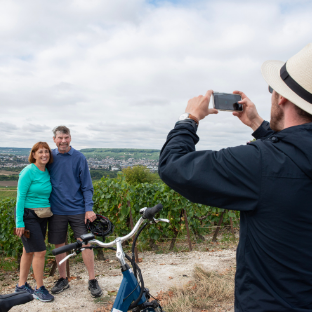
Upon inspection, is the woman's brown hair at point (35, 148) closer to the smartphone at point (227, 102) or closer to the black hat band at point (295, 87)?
the smartphone at point (227, 102)

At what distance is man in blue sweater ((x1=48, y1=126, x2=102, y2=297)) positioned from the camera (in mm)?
3869

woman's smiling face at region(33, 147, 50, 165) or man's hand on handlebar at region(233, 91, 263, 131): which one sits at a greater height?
man's hand on handlebar at region(233, 91, 263, 131)

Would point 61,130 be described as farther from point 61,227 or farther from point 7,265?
point 7,265

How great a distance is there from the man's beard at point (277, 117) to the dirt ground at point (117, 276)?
9.92 feet

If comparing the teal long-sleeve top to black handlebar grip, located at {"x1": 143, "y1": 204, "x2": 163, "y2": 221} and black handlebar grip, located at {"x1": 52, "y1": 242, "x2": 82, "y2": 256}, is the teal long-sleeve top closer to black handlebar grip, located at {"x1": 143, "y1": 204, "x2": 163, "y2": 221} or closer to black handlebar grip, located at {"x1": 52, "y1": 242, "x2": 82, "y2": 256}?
black handlebar grip, located at {"x1": 52, "y1": 242, "x2": 82, "y2": 256}

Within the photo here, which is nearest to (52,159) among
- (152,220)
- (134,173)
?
(152,220)

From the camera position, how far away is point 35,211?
3.69m

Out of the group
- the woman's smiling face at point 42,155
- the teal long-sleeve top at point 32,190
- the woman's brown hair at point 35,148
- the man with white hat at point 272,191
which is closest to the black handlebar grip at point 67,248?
the man with white hat at point 272,191

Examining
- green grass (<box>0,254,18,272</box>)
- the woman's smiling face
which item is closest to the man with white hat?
the woman's smiling face

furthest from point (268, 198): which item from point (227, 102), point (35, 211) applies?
point (35, 211)

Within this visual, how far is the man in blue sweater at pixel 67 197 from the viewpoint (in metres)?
3.87

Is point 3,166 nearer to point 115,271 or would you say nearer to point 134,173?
point 115,271

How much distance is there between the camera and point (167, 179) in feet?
3.59

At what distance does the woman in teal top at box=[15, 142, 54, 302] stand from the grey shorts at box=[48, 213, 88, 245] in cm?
12
